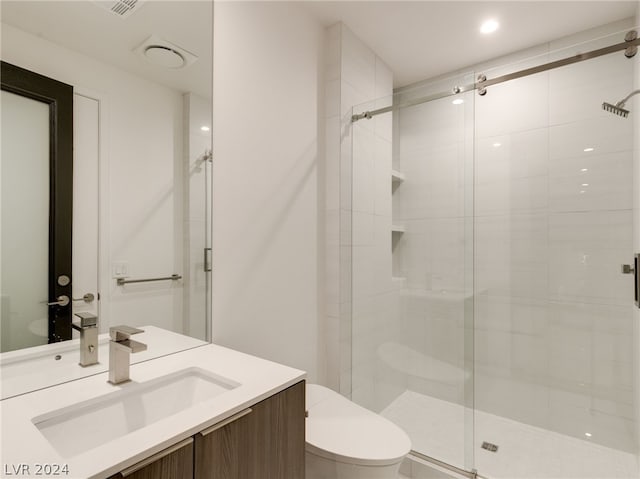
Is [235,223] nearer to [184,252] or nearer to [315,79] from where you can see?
[184,252]

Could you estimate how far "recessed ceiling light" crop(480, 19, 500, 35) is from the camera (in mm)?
1939

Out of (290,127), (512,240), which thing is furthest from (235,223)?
(512,240)

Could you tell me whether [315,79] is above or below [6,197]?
above

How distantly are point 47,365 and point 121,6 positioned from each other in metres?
1.15

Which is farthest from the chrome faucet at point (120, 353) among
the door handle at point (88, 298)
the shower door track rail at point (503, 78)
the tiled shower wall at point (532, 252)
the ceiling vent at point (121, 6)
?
the shower door track rail at point (503, 78)

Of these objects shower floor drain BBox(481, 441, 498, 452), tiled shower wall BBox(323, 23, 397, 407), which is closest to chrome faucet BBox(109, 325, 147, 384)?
tiled shower wall BBox(323, 23, 397, 407)

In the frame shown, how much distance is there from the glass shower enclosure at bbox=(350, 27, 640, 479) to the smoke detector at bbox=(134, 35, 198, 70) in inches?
40.3

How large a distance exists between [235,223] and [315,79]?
38.8 inches

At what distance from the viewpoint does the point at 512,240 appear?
1964 mm

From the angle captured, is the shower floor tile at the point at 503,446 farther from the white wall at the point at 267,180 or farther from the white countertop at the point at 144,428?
the white countertop at the point at 144,428

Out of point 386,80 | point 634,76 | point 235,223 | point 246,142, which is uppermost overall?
point 386,80

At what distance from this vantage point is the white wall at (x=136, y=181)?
3.57ft

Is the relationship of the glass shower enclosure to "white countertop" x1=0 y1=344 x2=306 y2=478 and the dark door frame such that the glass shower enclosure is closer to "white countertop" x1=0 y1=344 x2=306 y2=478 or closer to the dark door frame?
"white countertop" x1=0 y1=344 x2=306 y2=478

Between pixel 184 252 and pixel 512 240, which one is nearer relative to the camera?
pixel 184 252
